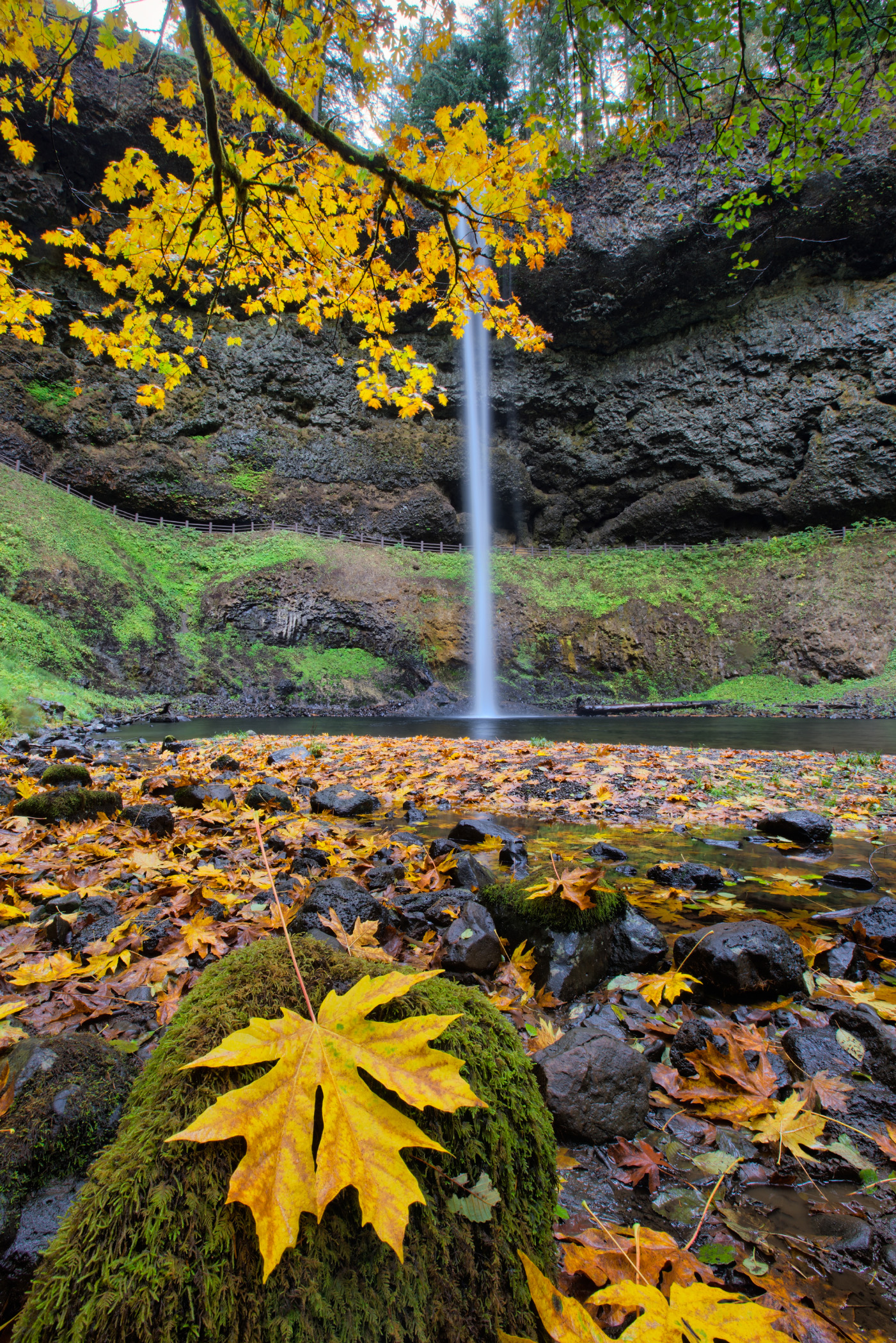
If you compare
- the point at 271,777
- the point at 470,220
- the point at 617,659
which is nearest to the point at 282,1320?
the point at 470,220

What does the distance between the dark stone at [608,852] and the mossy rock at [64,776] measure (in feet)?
13.0

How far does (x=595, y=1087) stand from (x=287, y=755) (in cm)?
607

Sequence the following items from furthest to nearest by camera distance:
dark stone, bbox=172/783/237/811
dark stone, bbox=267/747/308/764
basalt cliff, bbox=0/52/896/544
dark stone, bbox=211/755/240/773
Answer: basalt cliff, bbox=0/52/896/544
dark stone, bbox=267/747/308/764
dark stone, bbox=211/755/240/773
dark stone, bbox=172/783/237/811

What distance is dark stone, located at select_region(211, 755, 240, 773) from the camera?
602 centimetres

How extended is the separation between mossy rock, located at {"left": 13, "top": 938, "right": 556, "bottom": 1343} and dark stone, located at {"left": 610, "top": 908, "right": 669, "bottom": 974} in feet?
4.93

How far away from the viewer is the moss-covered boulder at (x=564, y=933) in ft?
6.91

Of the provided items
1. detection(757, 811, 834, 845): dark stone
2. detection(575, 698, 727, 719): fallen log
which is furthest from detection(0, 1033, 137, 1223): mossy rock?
detection(575, 698, 727, 719): fallen log

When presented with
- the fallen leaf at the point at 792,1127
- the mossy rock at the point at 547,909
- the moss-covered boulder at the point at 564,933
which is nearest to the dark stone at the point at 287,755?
the mossy rock at the point at 547,909

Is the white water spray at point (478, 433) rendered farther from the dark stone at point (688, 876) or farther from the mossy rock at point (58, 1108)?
the mossy rock at point (58, 1108)

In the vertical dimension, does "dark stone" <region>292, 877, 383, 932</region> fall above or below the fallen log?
above

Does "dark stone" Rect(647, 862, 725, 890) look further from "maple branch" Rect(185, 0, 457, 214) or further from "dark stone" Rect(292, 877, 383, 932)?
"maple branch" Rect(185, 0, 457, 214)

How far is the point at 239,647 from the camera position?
65.5 feet

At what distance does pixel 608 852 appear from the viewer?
139 inches

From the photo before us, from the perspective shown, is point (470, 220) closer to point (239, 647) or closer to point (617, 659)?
point (239, 647)
